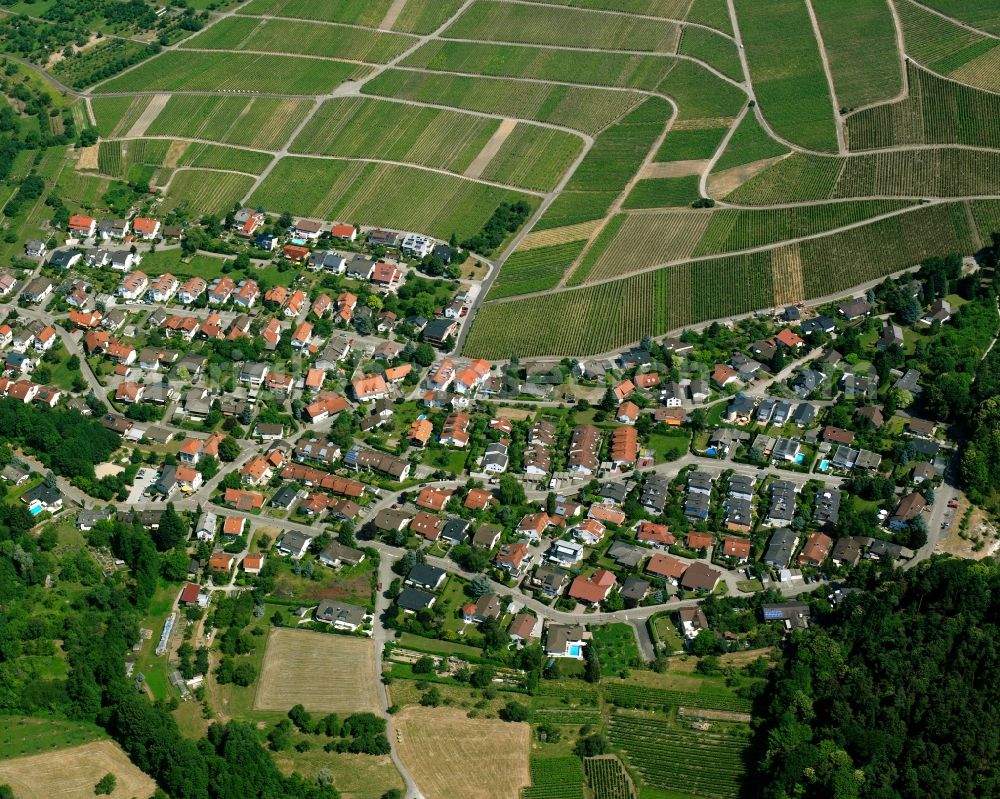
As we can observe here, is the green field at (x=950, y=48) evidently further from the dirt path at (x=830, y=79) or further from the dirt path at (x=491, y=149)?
the dirt path at (x=491, y=149)

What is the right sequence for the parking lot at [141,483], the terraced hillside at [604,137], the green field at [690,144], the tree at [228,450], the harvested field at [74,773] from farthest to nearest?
the green field at [690,144] < the terraced hillside at [604,137] < the tree at [228,450] < the parking lot at [141,483] < the harvested field at [74,773]

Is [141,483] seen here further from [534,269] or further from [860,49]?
[860,49]

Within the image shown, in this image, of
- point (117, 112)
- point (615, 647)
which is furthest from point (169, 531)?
point (117, 112)

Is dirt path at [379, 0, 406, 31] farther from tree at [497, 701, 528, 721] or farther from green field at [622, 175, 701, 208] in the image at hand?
tree at [497, 701, 528, 721]

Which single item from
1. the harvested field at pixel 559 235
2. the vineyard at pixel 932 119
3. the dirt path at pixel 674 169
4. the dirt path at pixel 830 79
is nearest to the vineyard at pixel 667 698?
the harvested field at pixel 559 235

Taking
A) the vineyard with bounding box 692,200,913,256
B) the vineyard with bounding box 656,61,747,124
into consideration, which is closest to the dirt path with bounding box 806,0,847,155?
the vineyard with bounding box 656,61,747,124
